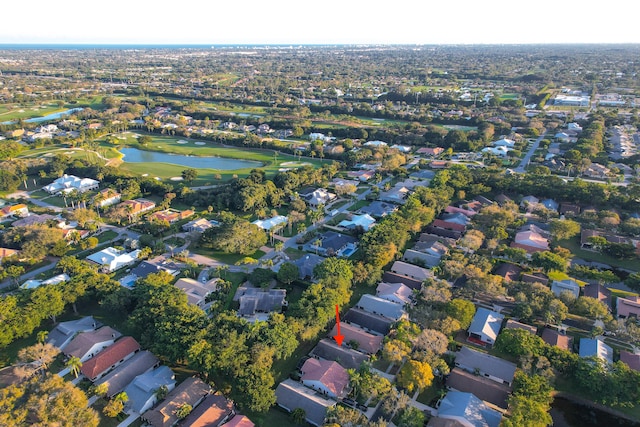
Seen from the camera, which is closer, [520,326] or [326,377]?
[326,377]

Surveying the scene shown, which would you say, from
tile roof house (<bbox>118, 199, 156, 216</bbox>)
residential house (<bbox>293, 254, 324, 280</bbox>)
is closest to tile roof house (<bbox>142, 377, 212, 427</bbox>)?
residential house (<bbox>293, 254, 324, 280</bbox>)

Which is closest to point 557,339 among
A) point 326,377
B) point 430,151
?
Answer: point 326,377

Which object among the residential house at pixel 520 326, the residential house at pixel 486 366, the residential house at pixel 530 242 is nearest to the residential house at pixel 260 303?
the residential house at pixel 486 366

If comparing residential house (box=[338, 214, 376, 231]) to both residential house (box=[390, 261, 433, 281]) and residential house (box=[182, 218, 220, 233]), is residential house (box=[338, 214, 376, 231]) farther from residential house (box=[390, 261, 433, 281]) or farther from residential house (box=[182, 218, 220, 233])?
residential house (box=[182, 218, 220, 233])

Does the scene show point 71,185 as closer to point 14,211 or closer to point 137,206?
point 14,211

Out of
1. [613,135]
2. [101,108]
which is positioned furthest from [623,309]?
[101,108]
